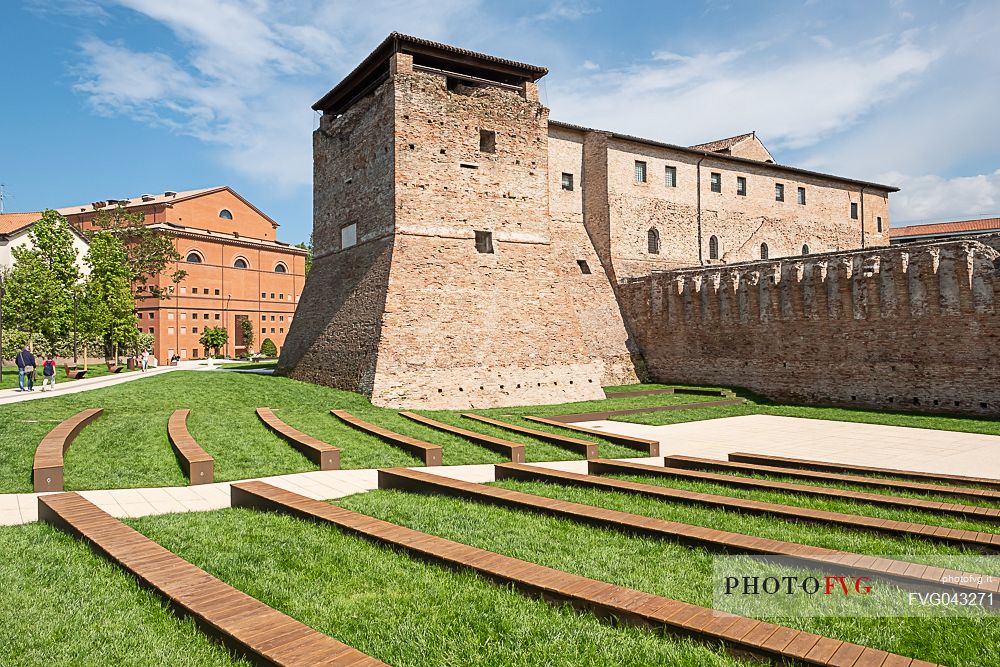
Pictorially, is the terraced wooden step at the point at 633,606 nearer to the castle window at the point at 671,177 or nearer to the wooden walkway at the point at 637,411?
the wooden walkway at the point at 637,411

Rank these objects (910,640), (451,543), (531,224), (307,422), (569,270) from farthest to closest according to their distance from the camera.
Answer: (569,270) < (531,224) < (307,422) < (451,543) < (910,640)

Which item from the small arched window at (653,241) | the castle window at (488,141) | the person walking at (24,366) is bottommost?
the person walking at (24,366)

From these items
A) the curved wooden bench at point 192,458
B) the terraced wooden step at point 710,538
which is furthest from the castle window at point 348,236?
the terraced wooden step at point 710,538

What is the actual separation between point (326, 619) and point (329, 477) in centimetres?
543

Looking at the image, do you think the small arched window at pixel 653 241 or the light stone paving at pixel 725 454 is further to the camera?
the small arched window at pixel 653 241

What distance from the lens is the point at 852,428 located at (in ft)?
50.0

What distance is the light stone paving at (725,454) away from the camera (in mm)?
7227

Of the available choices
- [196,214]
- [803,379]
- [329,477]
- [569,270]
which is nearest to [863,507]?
[329,477]

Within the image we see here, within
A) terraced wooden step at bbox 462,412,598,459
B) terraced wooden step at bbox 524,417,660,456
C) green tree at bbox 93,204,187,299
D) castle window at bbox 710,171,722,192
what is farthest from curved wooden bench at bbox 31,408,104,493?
green tree at bbox 93,204,187,299

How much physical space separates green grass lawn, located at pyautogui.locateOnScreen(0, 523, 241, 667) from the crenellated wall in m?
20.9

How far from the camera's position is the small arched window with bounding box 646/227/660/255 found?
1099 inches

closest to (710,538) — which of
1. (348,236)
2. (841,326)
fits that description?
(841,326)

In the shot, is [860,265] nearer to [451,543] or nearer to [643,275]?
[643,275]

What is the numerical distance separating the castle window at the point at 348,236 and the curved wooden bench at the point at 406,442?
30.2 feet
